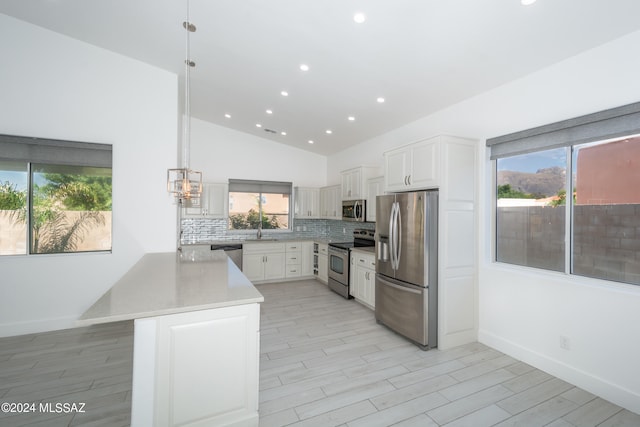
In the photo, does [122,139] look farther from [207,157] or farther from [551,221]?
[551,221]

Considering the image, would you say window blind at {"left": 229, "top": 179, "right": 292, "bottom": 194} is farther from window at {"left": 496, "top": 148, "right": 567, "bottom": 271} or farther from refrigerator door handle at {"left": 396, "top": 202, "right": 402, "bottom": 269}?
window at {"left": 496, "top": 148, "right": 567, "bottom": 271}

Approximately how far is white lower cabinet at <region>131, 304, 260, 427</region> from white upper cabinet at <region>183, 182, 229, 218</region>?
425 cm

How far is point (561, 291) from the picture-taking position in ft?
8.53

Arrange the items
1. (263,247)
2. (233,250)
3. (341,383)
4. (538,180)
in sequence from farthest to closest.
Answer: (263,247), (233,250), (538,180), (341,383)

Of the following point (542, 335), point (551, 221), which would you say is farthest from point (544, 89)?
point (542, 335)

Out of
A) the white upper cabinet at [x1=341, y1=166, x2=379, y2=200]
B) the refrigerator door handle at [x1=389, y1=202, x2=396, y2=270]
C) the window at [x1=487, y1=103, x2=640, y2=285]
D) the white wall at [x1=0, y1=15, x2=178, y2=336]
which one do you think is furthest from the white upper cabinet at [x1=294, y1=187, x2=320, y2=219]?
the window at [x1=487, y1=103, x2=640, y2=285]

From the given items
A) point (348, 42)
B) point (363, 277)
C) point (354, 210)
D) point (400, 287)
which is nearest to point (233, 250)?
point (354, 210)

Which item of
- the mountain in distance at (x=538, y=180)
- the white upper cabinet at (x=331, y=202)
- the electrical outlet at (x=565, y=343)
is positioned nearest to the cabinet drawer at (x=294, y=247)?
the white upper cabinet at (x=331, y=202)

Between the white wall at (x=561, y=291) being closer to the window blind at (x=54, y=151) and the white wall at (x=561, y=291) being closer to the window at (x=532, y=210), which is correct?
the window at (x=532, y=210)

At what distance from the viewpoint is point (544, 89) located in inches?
106

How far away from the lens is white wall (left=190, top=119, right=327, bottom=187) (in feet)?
19.5

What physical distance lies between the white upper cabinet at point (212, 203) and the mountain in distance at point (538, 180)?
491cm

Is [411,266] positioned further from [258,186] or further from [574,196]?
[258,186]

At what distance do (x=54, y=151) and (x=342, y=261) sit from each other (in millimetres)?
4564
